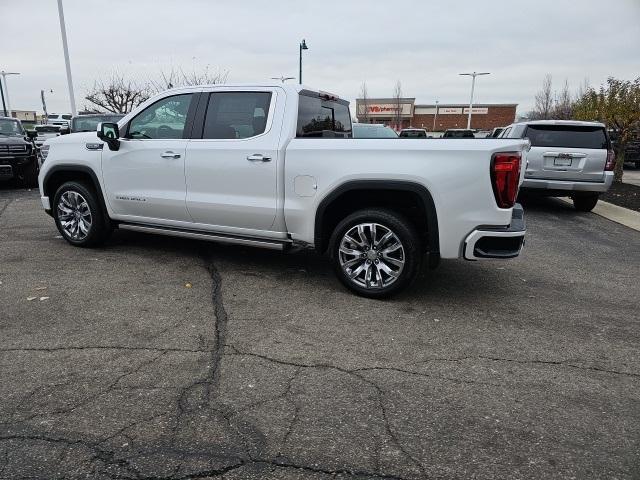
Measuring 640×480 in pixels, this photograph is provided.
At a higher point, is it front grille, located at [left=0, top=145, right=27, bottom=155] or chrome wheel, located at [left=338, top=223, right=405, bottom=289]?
front grille, located at [left=0, top=145, right=27, bottom=155]

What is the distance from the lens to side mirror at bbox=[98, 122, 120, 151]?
17.8ft

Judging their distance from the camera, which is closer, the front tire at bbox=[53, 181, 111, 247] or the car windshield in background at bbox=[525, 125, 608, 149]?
the front tire at bbox=[53, 181, 111, 247]

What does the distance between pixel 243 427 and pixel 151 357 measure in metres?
1.09

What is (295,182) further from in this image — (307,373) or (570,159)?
(570,159)

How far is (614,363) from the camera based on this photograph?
3531 millimetres

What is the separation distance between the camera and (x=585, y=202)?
9992mm

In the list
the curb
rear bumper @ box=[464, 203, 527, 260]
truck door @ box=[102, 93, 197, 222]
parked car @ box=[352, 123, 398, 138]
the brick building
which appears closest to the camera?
rear bumper @ box=[464, 203, 527, 260]

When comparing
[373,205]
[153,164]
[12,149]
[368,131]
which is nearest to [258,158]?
[373,205]

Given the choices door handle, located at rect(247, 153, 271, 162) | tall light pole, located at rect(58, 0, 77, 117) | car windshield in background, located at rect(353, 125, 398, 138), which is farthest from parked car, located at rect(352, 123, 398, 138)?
tall light pole, located at rect(58, 0, 77, 117)

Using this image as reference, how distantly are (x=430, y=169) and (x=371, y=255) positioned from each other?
37.9 inches

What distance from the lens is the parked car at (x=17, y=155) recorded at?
11.3m

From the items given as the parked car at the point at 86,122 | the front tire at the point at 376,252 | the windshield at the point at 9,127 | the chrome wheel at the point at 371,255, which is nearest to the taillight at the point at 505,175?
the front tire at the point at 376,252

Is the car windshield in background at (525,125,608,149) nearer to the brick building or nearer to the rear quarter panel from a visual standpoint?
the rear quarter panel

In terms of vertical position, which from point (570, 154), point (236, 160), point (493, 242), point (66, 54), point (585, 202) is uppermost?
point (66, 54)
